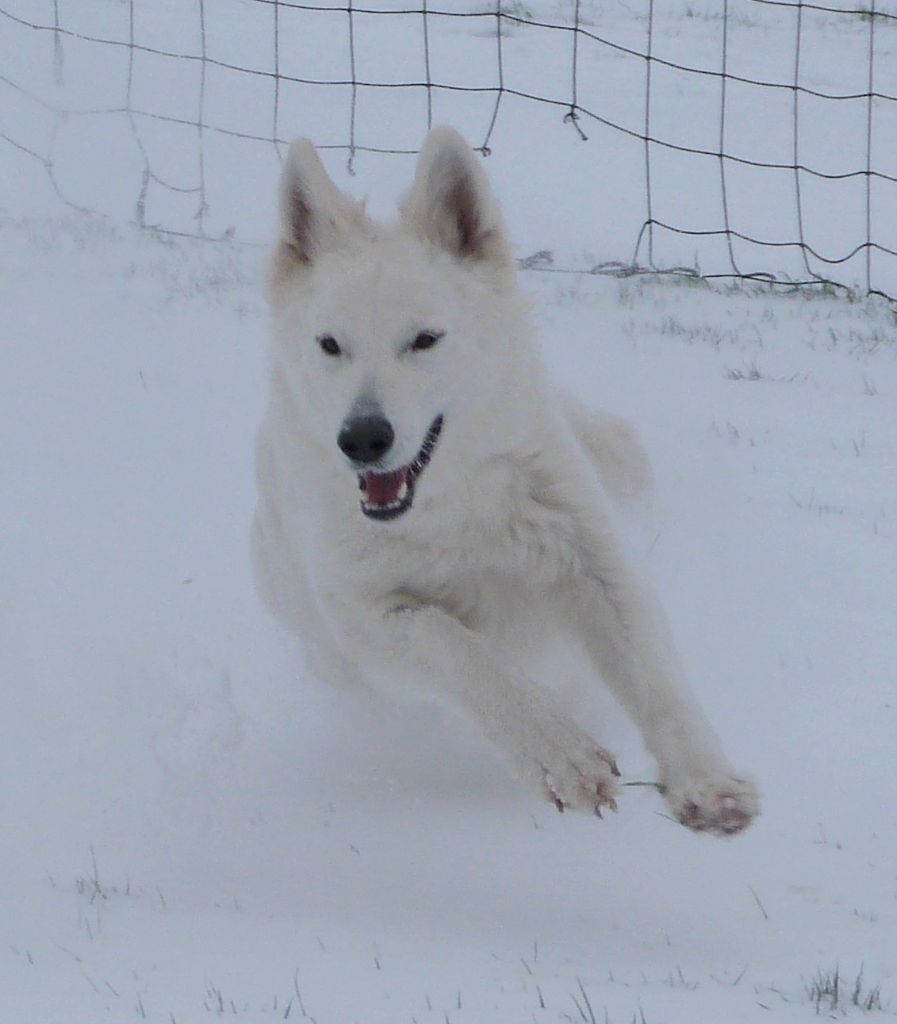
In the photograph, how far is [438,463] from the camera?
403 centimetres

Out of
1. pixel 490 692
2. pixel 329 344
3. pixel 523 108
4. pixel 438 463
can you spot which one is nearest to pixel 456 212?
pixel 329 344

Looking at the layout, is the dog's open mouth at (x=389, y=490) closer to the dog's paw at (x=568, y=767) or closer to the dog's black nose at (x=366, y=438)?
the dog's black nose at (x=366, y=438)

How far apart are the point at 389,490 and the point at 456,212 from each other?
2.89 ft

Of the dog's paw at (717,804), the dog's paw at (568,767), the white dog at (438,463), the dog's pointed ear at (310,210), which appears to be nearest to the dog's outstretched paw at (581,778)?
the dog's paw at (568,767)

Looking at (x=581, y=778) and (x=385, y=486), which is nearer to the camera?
(x=581, y=778)

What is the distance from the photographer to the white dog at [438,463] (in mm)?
3803

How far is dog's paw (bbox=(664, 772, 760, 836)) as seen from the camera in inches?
129

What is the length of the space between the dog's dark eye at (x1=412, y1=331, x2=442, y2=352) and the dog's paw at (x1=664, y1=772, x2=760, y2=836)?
134 centimetres

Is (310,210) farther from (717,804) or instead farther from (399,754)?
(717,804)

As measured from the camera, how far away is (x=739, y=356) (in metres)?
7.80

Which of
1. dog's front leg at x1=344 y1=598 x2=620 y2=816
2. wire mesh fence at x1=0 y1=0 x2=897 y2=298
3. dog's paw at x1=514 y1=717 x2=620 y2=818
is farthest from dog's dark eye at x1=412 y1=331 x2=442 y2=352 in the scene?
wire mesh fence at x1=0 y1=0 x2=897 y2=298

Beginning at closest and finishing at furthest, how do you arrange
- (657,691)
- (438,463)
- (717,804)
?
(717,804) < (657,691) < (438,463)

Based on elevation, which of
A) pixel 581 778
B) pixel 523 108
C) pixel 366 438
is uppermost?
pixel 523 108

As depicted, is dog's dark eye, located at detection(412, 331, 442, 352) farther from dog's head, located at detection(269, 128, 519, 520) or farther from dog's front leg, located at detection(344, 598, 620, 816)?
dog's front leg, located at detection(344, 598, 620, 816)
